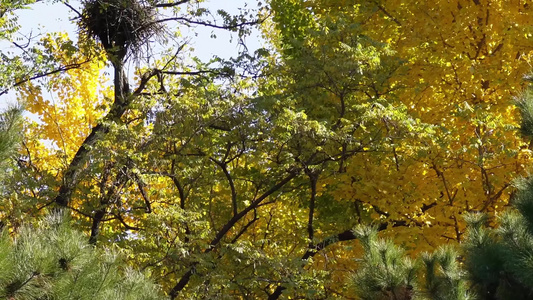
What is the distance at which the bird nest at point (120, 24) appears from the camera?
10.4 meters

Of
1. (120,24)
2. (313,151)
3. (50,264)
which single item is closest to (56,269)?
(50,264)

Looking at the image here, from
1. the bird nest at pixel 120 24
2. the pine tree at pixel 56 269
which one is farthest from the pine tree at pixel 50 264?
the bird nest at pixel 120 24

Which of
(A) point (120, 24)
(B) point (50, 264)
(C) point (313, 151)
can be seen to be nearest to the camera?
(B) point (50, 264)

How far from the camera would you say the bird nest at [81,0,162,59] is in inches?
411

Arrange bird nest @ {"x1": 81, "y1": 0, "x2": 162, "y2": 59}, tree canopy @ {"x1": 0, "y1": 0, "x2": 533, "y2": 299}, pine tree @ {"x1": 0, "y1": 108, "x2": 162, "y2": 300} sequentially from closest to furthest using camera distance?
1. pine tree @ {"x1": 0, "y1": 108, "x2": 162, "y2": 300}
2. tree canopy @ {"x1": 0, "y1": 0, "x2": 533, "y2": 299}
3. bird nest @ {"x1": 81, "y1": 0, "x2": 162, "y2": 59}

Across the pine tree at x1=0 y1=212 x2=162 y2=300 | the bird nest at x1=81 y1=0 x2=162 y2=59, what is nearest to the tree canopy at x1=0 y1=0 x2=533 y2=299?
the bird nest at x1=81 y1=0 x2=162 y2=59

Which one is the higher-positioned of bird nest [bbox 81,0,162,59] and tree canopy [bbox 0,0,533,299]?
bird nest [bbox 81,0,162,59]

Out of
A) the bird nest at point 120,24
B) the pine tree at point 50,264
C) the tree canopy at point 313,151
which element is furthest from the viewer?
the bird nest at point 120,24

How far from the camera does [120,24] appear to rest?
35.3 feet

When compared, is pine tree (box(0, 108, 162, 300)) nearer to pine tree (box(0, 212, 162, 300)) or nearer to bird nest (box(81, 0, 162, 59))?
pine tree (box(0, 212, 162, 300))

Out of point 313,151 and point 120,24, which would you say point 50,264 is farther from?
point 120,24

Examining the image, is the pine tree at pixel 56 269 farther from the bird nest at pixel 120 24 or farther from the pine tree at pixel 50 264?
the bird nest at pixel 120 24

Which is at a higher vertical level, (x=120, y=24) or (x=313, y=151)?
(x=120, y=24)

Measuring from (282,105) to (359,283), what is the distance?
3.87 metres
